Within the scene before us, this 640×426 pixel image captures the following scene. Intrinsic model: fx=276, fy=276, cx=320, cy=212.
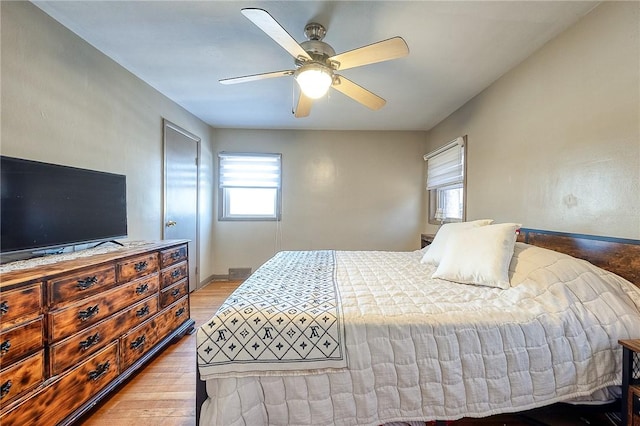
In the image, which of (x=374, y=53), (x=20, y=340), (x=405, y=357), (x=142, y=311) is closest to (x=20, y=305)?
(x=20, y=340)

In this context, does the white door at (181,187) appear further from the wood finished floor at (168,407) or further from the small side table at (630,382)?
the small side table at (630,382)

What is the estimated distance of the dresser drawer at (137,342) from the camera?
1.75 m

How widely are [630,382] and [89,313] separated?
2.52m

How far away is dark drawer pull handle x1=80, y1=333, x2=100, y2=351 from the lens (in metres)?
1.46

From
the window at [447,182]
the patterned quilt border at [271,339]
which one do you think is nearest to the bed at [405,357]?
the patterned quilt border at [271,339]

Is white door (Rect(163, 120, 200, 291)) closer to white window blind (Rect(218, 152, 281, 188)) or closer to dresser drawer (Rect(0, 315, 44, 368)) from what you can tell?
white window blind (Rect(218, 152, 281, 188))

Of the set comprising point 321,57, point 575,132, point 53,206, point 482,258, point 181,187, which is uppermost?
point 321,57

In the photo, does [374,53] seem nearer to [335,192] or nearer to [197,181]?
[335,192]

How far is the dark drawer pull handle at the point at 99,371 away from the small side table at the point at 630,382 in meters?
2.48

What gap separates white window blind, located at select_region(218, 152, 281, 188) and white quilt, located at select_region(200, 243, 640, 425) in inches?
127

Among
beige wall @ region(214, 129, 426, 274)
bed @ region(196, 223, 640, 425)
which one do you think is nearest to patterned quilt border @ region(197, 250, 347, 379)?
bed @ region(196, 223, 640, 425)

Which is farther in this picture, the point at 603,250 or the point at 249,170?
the point at 249,170

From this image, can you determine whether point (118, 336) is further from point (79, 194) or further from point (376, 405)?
point (376, 405)

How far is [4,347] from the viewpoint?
1.11m
